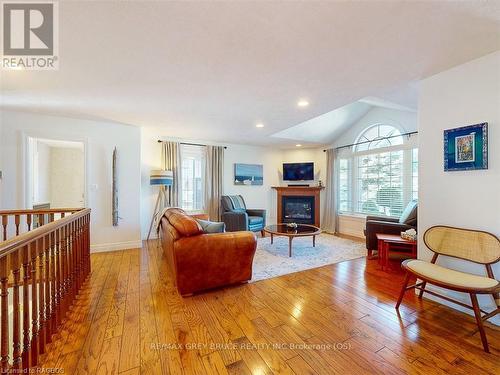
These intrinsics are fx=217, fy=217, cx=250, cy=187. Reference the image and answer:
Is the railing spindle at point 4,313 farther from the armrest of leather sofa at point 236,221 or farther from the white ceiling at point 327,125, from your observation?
the white ceiling at point 327,125

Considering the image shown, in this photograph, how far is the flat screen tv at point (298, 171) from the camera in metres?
6.20

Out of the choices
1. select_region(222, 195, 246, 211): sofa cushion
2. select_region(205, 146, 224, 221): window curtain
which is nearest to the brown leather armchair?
select_region(222, 195, 246, 211): sofa cushion

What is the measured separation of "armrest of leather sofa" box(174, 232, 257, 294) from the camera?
229 cm

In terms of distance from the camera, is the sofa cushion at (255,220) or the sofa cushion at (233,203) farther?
the sofa cushion at (233,203)

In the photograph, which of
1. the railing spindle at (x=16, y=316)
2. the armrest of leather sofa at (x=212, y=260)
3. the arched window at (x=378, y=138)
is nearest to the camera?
the railing spindle at (x=16, y=316)

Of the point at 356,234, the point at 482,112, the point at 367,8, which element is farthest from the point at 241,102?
the point at 356,234

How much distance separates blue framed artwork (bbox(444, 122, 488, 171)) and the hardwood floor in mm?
1398

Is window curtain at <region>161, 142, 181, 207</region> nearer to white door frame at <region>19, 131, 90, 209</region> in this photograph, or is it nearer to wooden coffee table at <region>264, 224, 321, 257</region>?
white door frame at <region>19, 131, 90, 209</region>

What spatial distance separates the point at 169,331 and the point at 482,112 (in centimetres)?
333

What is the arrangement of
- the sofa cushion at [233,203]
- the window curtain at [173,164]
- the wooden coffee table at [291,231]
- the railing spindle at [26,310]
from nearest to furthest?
the railing spindle at [26,310] → the wooden coffee table at [291,231] → the window curtain at [173,164] → the sofa cushion at [233,203]

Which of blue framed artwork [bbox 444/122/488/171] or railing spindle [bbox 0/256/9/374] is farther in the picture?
blue framed artwork [bbox 444/122/488/171]

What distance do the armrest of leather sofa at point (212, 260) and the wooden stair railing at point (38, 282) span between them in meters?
0.98

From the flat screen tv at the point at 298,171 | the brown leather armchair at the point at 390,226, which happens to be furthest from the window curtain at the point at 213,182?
the brown leather armchair at the point at 390,226

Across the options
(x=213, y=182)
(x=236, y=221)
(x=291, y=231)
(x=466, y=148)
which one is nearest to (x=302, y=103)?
(x=466, y=148)
